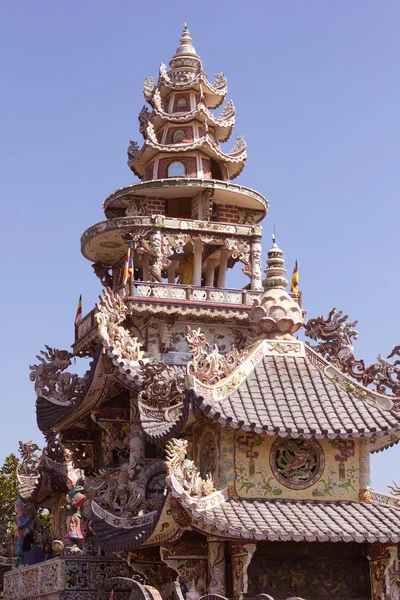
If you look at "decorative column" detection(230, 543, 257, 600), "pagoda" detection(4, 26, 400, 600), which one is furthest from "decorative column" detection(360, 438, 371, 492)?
"decorative column" detection(230, 543, 257, 600)

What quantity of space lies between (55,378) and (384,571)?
16.6 metres

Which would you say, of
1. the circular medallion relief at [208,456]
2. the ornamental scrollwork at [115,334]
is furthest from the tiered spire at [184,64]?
the circular medallion relief at [208,456]

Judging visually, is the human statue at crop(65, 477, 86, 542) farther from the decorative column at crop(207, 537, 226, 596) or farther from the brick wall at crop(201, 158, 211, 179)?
the brick wall at crop(201, 158, 211, 179)

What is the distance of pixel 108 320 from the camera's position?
1123 inches

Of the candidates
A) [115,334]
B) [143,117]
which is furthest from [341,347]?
[143,117]

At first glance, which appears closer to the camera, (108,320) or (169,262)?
A: (108,320)

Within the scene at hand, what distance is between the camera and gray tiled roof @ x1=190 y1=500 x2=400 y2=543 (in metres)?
19.6

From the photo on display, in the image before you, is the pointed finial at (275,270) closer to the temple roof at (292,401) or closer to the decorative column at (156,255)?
the temple roof at (292,401)

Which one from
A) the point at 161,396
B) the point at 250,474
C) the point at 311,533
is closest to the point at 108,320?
the point at 161,396

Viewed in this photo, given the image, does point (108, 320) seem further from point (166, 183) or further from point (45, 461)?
point (166, 183)

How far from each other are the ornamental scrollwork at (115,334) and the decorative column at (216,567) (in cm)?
743

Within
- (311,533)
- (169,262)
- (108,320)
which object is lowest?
(311,533)

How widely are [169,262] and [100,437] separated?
821 centimetres

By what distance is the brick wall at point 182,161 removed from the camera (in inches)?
1580
